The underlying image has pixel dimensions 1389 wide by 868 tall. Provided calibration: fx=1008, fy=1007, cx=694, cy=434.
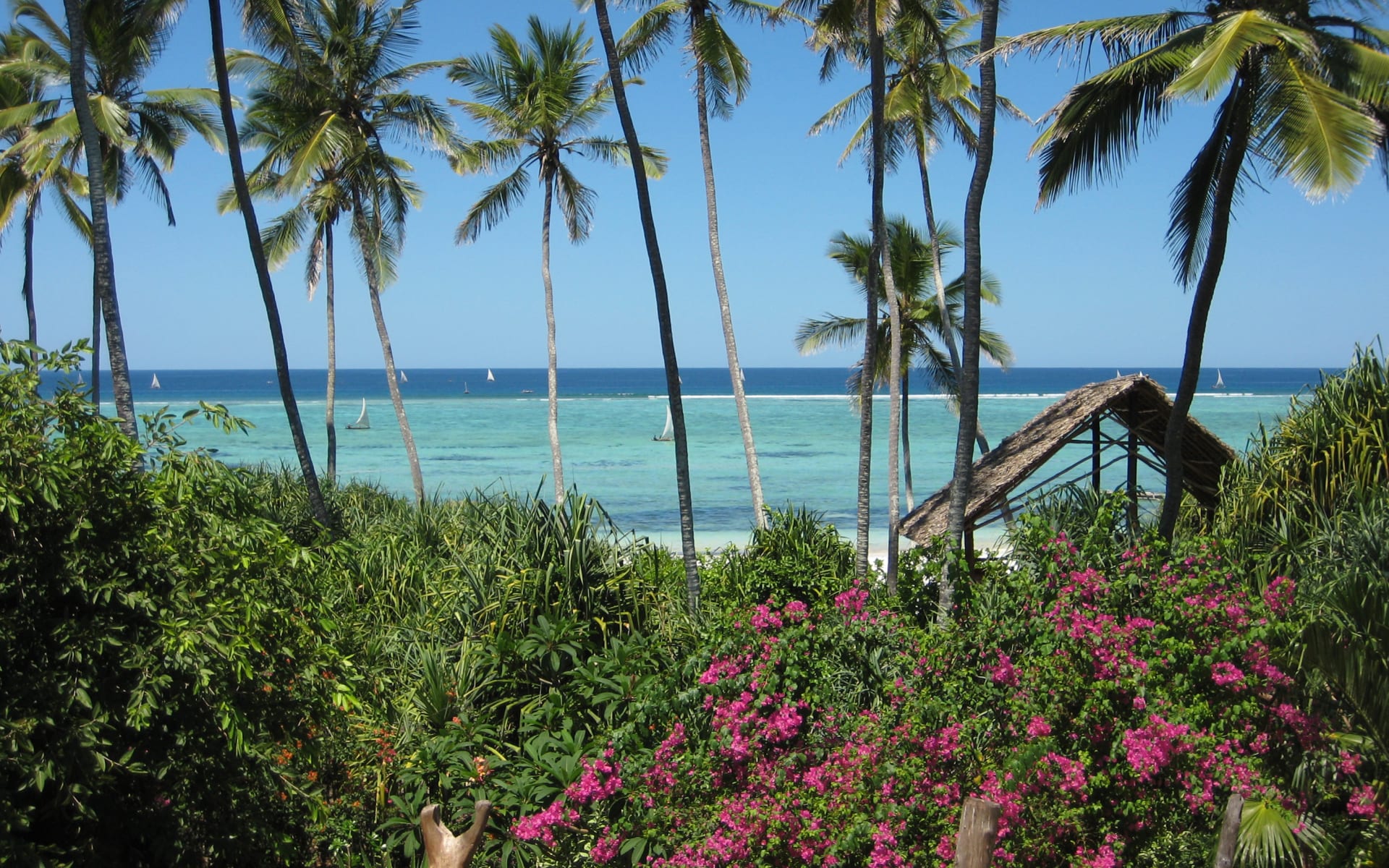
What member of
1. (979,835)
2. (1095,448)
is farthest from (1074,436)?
(979,835)

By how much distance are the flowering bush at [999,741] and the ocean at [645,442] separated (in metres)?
3.54

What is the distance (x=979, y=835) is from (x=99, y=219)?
11472mm

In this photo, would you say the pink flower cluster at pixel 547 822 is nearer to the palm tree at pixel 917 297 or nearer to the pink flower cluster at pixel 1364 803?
the pink flower cluster at pixel 1364 803

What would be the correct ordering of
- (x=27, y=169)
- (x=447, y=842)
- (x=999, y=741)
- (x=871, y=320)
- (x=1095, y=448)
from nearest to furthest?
(x=447, y=842)
(x=999, y=741)
(x=871, y=320)
(x=1095, y=448)
(x=27, y=169)

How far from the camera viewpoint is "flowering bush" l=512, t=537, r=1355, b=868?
588cm

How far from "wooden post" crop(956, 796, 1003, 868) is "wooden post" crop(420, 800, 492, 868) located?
2.08 meters

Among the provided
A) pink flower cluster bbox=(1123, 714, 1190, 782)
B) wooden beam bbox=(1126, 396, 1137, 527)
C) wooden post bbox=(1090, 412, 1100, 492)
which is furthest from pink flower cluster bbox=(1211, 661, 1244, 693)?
wooden post bbox=(1090, 412, 1100, 492)

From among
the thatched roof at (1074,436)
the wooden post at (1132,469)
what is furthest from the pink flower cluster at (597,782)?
the wooden post at (1132,469)

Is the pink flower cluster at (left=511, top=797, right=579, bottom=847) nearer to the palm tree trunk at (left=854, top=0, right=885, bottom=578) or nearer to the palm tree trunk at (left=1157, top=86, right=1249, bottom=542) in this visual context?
the palm tree trunk at (left=854, top=0, right=885, bottom=578)

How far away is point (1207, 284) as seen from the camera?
9016 mm

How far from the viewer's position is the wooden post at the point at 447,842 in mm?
4500

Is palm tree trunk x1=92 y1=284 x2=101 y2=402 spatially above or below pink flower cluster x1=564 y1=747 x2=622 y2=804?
above

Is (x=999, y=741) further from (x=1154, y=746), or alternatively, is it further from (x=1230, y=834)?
(x=1230, y=834)

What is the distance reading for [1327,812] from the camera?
6.07 meters
